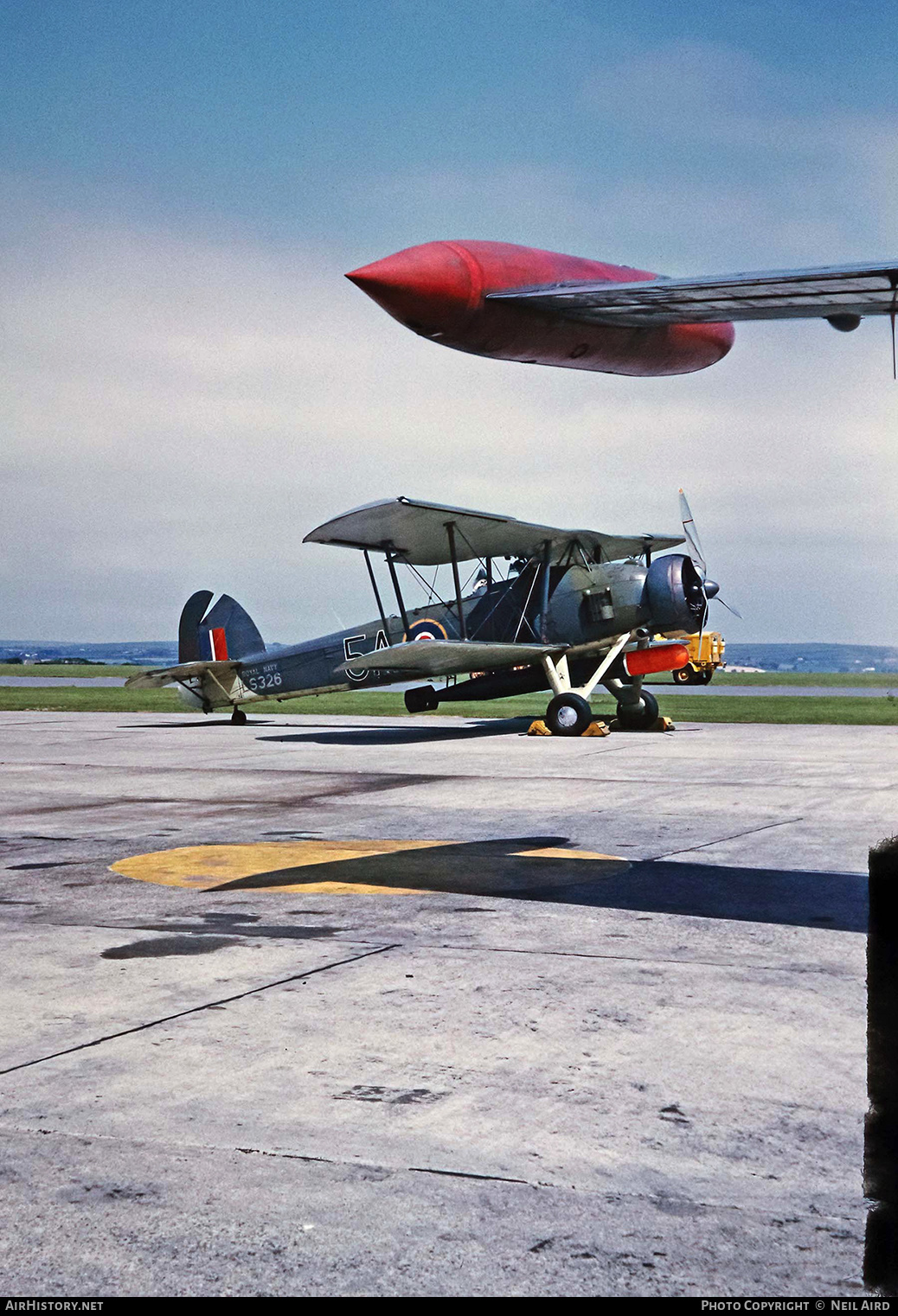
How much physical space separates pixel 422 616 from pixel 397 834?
12.4m

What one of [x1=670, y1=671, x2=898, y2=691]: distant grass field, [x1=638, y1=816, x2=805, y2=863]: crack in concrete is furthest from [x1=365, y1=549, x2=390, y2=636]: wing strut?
[x1=670, y1=671, x2=898, y2=691]: distant grass field

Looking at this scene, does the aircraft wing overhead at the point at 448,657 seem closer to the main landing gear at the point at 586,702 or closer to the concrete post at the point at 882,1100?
the main landing gear at the point at 586,702

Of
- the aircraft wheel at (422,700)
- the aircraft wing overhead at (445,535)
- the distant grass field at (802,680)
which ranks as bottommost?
the distant grass field at (802,680)

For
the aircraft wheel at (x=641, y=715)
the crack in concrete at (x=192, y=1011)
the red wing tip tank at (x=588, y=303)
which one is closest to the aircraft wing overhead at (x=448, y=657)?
the aircraft wheel at (x=641, y=715)

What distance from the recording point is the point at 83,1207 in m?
2.80

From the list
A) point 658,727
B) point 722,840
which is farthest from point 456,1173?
point 658,727

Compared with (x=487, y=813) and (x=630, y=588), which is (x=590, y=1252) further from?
(x=630, y=588)

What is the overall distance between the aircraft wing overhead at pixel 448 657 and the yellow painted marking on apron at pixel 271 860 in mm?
9116

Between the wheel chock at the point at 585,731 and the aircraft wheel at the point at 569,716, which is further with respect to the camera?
the wheel chock at the point at 585,731

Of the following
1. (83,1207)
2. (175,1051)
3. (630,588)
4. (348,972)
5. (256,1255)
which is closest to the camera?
(256,1255)

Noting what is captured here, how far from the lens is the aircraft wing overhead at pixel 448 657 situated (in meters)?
18.0

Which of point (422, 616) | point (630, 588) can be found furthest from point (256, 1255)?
point (422, 616)

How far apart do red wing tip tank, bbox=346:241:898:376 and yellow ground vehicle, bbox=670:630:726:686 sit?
2994 cm

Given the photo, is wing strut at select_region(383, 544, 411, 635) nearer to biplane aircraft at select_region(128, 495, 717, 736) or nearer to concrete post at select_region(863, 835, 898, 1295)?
biplane aircraft at select_region(128, 495, 717, 736)
